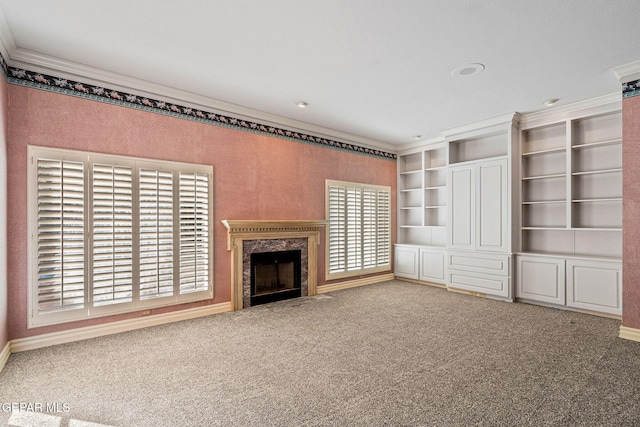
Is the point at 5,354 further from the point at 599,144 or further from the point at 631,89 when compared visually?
the point at 599,144

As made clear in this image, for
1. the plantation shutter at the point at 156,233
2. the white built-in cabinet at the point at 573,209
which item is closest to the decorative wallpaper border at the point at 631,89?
the white built-in cabinet at the point at 573,209

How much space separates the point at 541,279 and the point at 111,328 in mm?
5454

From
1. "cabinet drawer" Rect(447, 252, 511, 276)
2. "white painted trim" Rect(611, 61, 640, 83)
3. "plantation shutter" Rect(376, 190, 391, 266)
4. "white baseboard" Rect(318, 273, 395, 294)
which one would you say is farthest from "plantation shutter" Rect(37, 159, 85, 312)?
"white painted trim" Rect(611, 61, 640, 83)

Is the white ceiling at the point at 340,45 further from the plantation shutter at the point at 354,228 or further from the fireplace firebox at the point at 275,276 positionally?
the fireplace firebox at the point at 275,276

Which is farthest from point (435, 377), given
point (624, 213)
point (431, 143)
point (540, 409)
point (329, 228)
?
point (431, 143)

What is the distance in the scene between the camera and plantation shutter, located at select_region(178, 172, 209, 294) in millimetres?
3994

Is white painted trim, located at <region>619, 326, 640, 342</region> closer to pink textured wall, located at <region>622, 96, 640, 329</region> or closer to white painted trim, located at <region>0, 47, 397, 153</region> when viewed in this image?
pink textured wall, located at <region>622, 96, 640, 329</region>

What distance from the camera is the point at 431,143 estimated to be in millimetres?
6273

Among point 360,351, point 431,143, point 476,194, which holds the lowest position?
point 360,351

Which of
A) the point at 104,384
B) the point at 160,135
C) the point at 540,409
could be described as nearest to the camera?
the point at 540,409

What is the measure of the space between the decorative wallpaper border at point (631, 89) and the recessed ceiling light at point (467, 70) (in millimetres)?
1546

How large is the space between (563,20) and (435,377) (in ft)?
9.57

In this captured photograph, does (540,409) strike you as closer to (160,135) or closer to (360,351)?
(360,351)

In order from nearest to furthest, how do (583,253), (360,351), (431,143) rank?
(360,351), (583,253), (431,143)
